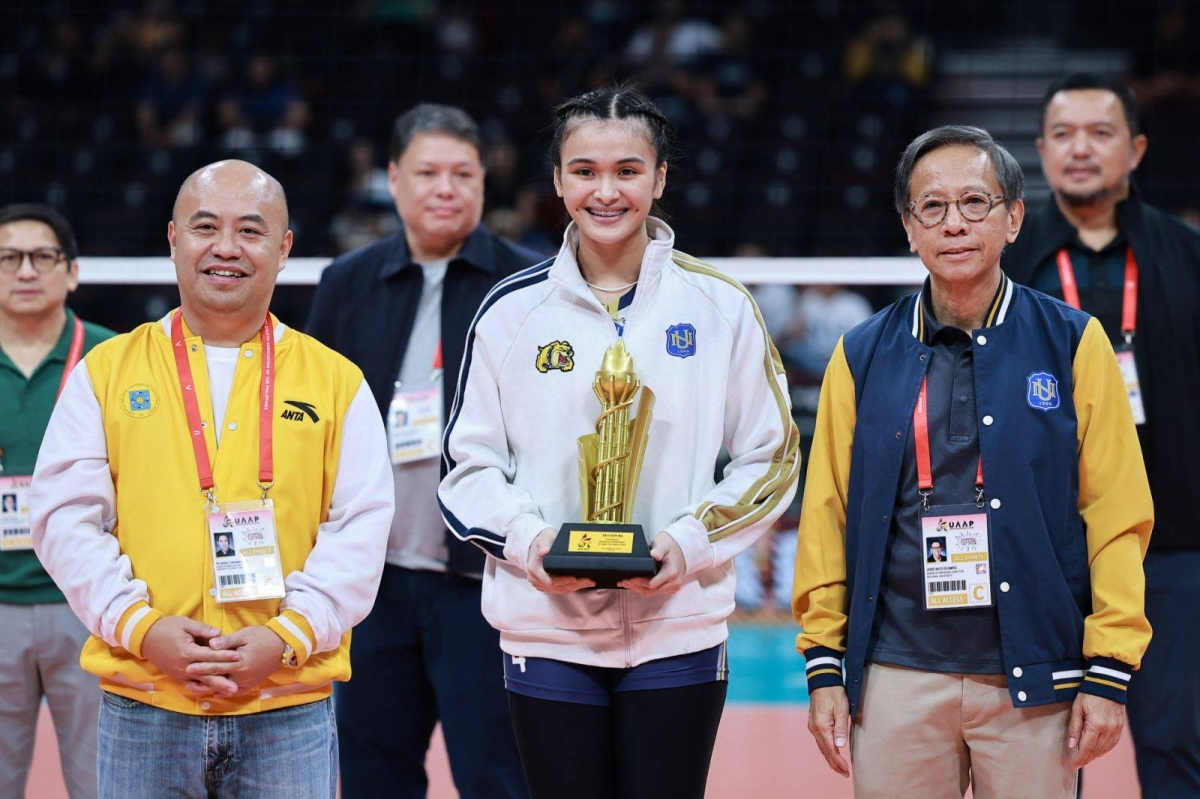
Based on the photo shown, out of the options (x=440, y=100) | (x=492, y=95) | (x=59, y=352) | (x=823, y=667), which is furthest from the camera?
(x=492, y=95)

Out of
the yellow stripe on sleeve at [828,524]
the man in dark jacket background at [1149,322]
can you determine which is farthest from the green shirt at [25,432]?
the man in dark jacket background at [1149,322]

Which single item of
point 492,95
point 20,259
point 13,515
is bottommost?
point 13,515

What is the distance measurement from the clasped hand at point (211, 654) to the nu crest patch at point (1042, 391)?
5.34 feet

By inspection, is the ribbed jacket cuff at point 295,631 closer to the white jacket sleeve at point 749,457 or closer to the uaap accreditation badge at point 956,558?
the white jacket sleeve at point 749,457

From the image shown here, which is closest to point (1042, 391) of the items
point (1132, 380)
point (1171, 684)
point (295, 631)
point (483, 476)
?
point (1132, 380)

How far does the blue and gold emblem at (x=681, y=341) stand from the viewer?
2.90m

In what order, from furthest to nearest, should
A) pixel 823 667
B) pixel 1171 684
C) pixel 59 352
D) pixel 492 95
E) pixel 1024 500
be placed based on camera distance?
pixel 492 95 → pixel 59 352 → pixel 1171 684 → pixel 823 667 → pixel 1024 500

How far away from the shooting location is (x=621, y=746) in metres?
2.76

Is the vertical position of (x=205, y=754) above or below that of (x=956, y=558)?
below

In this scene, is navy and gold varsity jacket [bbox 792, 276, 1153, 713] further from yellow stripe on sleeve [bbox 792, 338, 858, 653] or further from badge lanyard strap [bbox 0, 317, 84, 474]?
badge lanyard strap [bbox 0, 317, 84, 474]

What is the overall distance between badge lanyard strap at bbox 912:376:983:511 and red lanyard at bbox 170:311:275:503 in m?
1.36

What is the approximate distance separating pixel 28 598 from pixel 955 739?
255cm

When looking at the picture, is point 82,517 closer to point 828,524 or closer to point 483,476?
point 483,476

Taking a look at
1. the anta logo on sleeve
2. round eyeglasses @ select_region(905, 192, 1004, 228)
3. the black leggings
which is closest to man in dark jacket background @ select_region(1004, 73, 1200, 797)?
round eyeglasses @ select_region(905, 192, 1004, 228)
